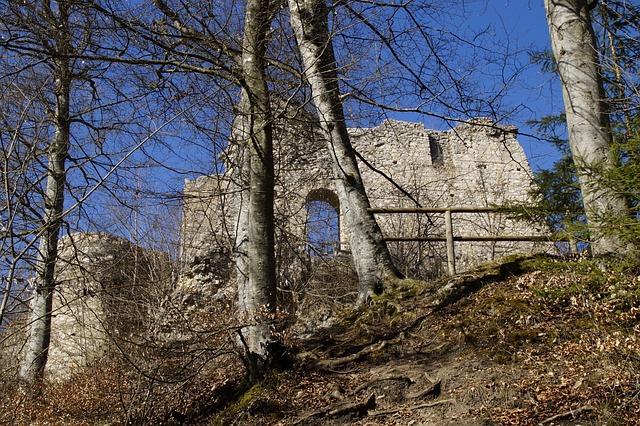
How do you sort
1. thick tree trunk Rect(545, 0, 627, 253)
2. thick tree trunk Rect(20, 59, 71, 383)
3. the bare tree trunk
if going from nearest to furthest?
1. thick tree trunk Rect(545, 0, 627, 253)
2. the bare tree trunk
3. thick tree trunk Rect(20, 59, 71, 383)

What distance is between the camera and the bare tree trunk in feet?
22.3

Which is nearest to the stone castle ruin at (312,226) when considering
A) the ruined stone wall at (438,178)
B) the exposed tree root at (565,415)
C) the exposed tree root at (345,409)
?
the ruined stone wall at (438,178)

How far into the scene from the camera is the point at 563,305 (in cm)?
532

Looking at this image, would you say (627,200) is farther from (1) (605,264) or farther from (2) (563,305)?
(2) (563,305)

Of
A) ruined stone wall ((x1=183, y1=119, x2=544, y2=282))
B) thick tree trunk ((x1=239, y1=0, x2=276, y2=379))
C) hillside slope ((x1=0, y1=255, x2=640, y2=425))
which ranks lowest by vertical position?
hillside slope ((x1=0, y1=255, x2=640, y2=425))

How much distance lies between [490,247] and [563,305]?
385 inches

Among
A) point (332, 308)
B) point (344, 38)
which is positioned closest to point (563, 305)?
point (344, 38)

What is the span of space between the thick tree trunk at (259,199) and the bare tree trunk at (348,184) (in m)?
0.52

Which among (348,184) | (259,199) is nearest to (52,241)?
Result: (259,199)

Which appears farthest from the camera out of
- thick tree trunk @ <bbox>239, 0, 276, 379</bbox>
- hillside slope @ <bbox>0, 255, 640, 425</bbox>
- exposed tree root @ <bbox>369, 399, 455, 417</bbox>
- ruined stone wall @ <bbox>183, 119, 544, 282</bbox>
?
ruined stone wall @ <bbox>183, 119, 544, 282</bbox>

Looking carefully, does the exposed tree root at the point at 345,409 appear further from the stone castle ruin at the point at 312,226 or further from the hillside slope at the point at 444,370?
the stone castle ruin at the point at 312,226

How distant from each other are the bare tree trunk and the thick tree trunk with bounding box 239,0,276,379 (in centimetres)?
52

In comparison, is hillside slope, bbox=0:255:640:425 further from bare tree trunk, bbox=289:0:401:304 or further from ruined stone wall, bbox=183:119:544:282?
ruined stone wall, bbox=183:119:544:282

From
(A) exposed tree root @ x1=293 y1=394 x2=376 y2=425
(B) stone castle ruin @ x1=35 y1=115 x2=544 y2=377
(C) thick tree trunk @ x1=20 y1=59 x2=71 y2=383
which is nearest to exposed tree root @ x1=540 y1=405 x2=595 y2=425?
(A) exposed tree root @ x1=293 y1=394 x2=376 y2=425
